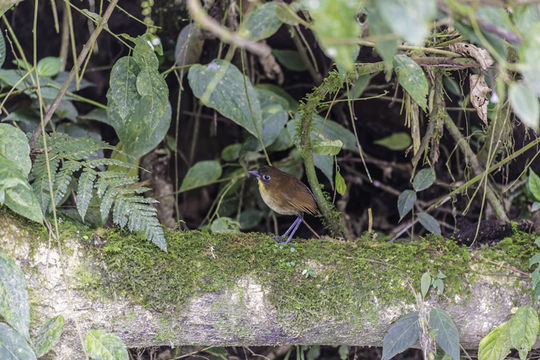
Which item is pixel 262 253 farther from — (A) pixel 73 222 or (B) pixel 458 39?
(B) pixel 458 39

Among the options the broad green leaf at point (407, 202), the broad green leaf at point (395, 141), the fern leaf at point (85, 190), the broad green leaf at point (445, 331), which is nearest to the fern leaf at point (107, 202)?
the fern leaf at point (85, 190)

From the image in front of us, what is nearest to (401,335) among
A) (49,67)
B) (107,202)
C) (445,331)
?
(445,331)

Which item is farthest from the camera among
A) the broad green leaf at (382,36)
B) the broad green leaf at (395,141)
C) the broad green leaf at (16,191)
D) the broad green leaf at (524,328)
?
the broad green leaf at (395,141)

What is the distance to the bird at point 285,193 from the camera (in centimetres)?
245

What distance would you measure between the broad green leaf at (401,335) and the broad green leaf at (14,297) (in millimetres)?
1093

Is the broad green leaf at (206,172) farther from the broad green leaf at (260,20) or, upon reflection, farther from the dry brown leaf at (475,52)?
the broad green leaf at (260,20)

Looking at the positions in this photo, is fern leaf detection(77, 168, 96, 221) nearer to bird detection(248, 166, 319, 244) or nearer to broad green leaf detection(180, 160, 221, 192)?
bird detection(248, 166, 319, 244)

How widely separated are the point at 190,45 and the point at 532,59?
7.04 ft

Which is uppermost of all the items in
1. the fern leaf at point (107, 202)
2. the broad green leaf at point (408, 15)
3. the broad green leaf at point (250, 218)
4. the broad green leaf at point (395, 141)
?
the broad green leaf at point (408, 15)

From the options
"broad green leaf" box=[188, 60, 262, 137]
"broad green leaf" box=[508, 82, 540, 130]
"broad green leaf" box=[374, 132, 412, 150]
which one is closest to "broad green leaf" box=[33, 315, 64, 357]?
"broad green leaf" box=[188, 60, 262, 137]

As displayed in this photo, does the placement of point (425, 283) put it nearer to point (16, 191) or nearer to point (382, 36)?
point (382, 36)

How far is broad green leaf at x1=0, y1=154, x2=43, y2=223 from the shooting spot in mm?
1514

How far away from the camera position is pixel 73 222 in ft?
6.25

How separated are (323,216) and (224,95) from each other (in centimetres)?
73
